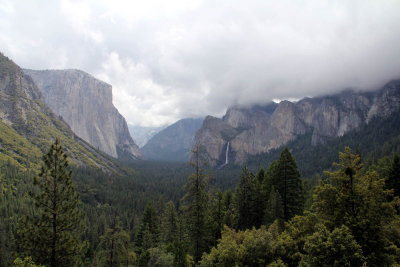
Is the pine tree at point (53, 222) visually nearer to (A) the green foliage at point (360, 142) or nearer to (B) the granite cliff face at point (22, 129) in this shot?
(A) the green foliage at point (360, 142)

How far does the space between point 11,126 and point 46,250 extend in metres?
184

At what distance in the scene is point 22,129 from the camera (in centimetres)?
16012

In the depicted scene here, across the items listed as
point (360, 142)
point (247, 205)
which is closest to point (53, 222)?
point (247, 205)

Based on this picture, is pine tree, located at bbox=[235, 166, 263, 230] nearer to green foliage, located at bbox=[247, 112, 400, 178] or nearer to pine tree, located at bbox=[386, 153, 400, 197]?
pine tree, located at bbox=[386, 153, 400, 197]

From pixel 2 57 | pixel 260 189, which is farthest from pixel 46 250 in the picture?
pixel 2 57

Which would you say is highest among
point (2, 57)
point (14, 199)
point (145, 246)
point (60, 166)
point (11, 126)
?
point (2, 57)

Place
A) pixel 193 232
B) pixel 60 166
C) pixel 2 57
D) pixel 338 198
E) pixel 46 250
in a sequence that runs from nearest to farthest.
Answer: pixel 338 198 < pixel 46 250 < pixel 60 166 < pixel 193 232 < pixel 2 57

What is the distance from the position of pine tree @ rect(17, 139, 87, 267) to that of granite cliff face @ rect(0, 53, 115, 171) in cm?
12444

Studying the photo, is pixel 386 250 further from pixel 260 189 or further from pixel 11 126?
pixel 11 126

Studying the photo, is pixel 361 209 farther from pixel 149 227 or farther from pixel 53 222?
pixel 149 227

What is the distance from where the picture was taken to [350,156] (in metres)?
14.0

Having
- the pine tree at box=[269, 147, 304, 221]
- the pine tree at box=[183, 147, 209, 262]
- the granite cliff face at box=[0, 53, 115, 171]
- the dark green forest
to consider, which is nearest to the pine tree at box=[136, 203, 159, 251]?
the dark green forest

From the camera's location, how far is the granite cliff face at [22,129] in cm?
12800

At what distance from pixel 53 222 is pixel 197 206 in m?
12.2
